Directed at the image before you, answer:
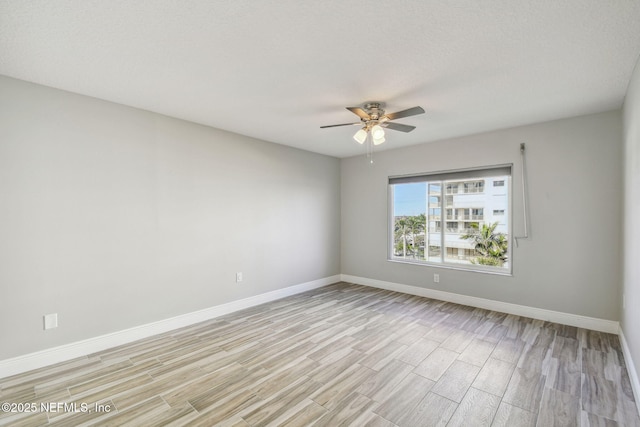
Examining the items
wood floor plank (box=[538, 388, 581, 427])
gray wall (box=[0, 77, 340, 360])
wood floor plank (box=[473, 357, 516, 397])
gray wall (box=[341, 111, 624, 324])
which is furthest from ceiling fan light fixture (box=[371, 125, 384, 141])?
wood floor plank (box=[538, 388, 581, 427])

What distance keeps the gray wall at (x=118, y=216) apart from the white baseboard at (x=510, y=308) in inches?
82.7

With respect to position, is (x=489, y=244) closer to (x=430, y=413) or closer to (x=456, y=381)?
(x=456, y=381)

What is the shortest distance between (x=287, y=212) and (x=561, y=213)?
378 centimetres

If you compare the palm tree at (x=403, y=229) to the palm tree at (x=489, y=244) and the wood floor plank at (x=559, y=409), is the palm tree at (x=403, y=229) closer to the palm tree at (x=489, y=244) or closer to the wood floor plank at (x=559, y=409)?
the palm tree at (x=489, y=244)

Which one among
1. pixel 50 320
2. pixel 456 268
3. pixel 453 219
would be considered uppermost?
pixel 453 219

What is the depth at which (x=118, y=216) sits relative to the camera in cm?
303

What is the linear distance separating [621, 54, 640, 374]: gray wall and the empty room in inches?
2.5

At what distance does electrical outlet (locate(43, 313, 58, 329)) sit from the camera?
2590mm

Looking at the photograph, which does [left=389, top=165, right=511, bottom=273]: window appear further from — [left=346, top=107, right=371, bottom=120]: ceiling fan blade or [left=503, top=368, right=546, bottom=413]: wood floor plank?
[left=346, top=107, right=371, bottom=120]: ceiling fan blade

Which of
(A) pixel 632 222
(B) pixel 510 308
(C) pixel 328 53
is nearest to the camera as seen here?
(C) pixel 328 53

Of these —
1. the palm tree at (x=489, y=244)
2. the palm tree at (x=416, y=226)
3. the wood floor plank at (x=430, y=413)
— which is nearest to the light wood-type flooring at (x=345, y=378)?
the wood floor plank at (x=430, y=413)

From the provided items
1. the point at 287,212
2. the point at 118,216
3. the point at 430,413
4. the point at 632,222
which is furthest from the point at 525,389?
the point at 118,216

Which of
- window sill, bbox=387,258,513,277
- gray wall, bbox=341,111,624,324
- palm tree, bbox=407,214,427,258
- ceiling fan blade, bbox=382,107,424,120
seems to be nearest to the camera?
ceiling fan blade, bbox=382,107,424,120

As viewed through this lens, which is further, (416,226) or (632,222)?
(416,226)
